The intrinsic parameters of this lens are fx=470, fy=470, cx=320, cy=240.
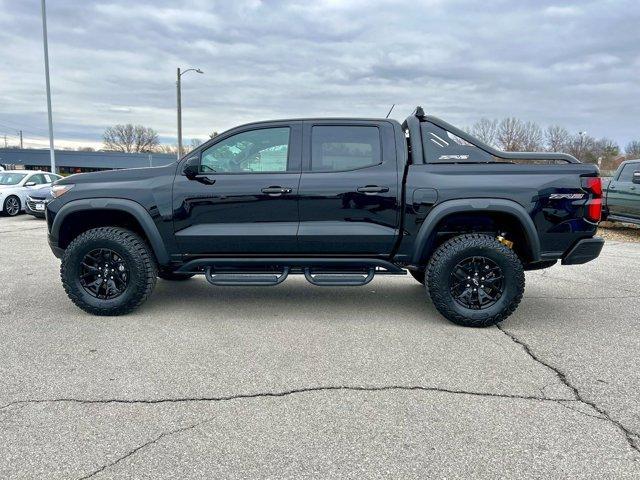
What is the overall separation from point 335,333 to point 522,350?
1.58 m

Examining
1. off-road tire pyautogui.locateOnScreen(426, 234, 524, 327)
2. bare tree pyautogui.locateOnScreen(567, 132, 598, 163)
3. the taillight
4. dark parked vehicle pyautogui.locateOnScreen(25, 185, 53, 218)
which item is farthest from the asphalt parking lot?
bare tree pyautogui.locateOnScreen(567, 132, 598, 163)

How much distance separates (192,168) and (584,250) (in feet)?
12.3

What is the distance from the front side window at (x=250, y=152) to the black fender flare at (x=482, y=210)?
4.92ft

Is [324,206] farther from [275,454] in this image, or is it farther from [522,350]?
[275,454]

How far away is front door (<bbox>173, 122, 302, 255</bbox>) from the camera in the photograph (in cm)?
445

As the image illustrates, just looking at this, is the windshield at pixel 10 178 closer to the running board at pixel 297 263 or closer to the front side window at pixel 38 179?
the front side window at pixel 38 179

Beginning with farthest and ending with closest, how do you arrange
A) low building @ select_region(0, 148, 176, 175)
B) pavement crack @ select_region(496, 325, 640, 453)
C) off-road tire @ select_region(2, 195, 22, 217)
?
low building @ select_region(0, 148, 176, 175) < off-road tire @ select_region(2, 195, 22, 217) < pavement crack @ select_region(496, 325, 640, 453)

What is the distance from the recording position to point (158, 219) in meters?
4.52

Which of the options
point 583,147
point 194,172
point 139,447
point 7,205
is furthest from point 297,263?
point 583,147

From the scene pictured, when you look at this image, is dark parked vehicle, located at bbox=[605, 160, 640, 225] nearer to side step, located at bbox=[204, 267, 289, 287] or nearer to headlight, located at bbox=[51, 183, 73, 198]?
side step, located at bbox=[204, 267, 289, 287]

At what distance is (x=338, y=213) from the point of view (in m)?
4.44

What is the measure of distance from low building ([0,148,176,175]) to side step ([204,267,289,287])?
57289mm

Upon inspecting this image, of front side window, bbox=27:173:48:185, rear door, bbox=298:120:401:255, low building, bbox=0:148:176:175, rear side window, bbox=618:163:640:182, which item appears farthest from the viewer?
low building, bbox=0:148:176:175

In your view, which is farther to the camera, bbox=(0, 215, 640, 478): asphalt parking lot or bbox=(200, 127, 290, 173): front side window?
bbox=(200, 127, 290, 173): front side window
